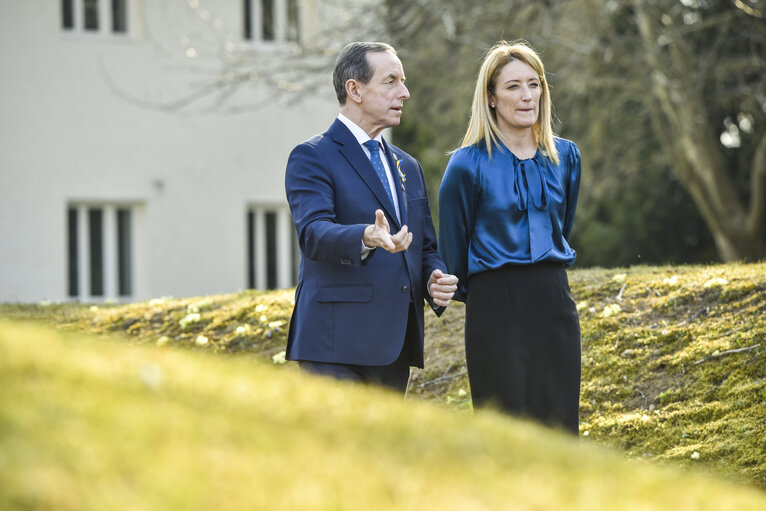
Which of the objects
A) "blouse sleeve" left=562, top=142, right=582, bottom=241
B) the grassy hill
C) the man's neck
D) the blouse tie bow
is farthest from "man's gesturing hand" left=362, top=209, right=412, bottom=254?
the grassy hill

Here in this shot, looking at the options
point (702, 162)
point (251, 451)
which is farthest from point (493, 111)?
point (702, 162)

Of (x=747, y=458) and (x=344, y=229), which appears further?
(x=747, y=458)

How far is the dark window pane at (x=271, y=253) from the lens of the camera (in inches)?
783

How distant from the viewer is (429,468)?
3213mm

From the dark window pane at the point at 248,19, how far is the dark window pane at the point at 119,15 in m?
2.15

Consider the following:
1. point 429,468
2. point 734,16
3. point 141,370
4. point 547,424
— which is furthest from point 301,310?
point 734,16

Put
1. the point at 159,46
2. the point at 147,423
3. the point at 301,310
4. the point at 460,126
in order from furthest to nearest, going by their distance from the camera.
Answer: the point at 460,126 → the point at 159,46 → the point at 301,310 → the point at 147,423

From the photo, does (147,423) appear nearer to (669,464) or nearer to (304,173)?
(304,173)

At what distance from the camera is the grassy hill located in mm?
7137

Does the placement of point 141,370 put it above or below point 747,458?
above

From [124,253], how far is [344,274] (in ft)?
47.4

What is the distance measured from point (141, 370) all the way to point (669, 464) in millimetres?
4352

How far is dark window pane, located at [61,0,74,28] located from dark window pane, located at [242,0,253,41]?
3.05m

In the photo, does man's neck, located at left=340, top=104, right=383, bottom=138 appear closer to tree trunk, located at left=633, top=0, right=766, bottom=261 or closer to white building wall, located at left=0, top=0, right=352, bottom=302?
tree trunk, located at left=633, top=0, right=766, bottom=261
